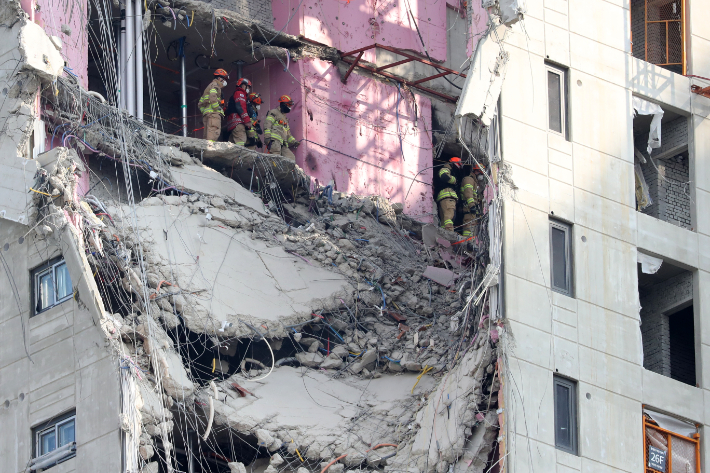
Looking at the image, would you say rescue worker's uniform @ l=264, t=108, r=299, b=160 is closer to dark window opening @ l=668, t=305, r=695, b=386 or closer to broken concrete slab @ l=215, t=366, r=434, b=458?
broken concrete slab @ l=215, t=366, r=434, b=458

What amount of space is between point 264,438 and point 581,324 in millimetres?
5601

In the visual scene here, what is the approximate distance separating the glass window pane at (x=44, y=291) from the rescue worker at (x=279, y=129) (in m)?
7.85

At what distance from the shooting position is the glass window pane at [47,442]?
22.5m

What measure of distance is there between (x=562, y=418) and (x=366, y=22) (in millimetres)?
14134

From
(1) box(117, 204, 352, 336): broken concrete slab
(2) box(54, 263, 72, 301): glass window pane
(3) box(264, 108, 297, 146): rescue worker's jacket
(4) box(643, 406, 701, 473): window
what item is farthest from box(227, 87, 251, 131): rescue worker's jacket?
(4) box(643, 406, 701, 473): window

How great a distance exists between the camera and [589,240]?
2408 centimetres

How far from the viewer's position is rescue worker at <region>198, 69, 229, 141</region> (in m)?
29.2

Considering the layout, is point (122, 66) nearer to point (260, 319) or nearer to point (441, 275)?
point (260, 319)

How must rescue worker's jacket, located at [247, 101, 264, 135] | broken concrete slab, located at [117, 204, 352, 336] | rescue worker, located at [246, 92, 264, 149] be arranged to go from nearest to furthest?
broken concrete slab, located at [117, 204, 352, 336], rescue worker, located at [246, 92, 264, 149], rescue worker's jacket, located at [247, 101, 264, 135]

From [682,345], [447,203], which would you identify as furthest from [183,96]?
[682,345]

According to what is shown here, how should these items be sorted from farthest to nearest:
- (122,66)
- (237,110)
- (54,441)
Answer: (237,110)
(122,66)
(54,441)

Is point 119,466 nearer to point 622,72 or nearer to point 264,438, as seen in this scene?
point 264,438

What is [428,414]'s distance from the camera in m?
22.8

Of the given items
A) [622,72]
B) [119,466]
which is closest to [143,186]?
[119,466]
